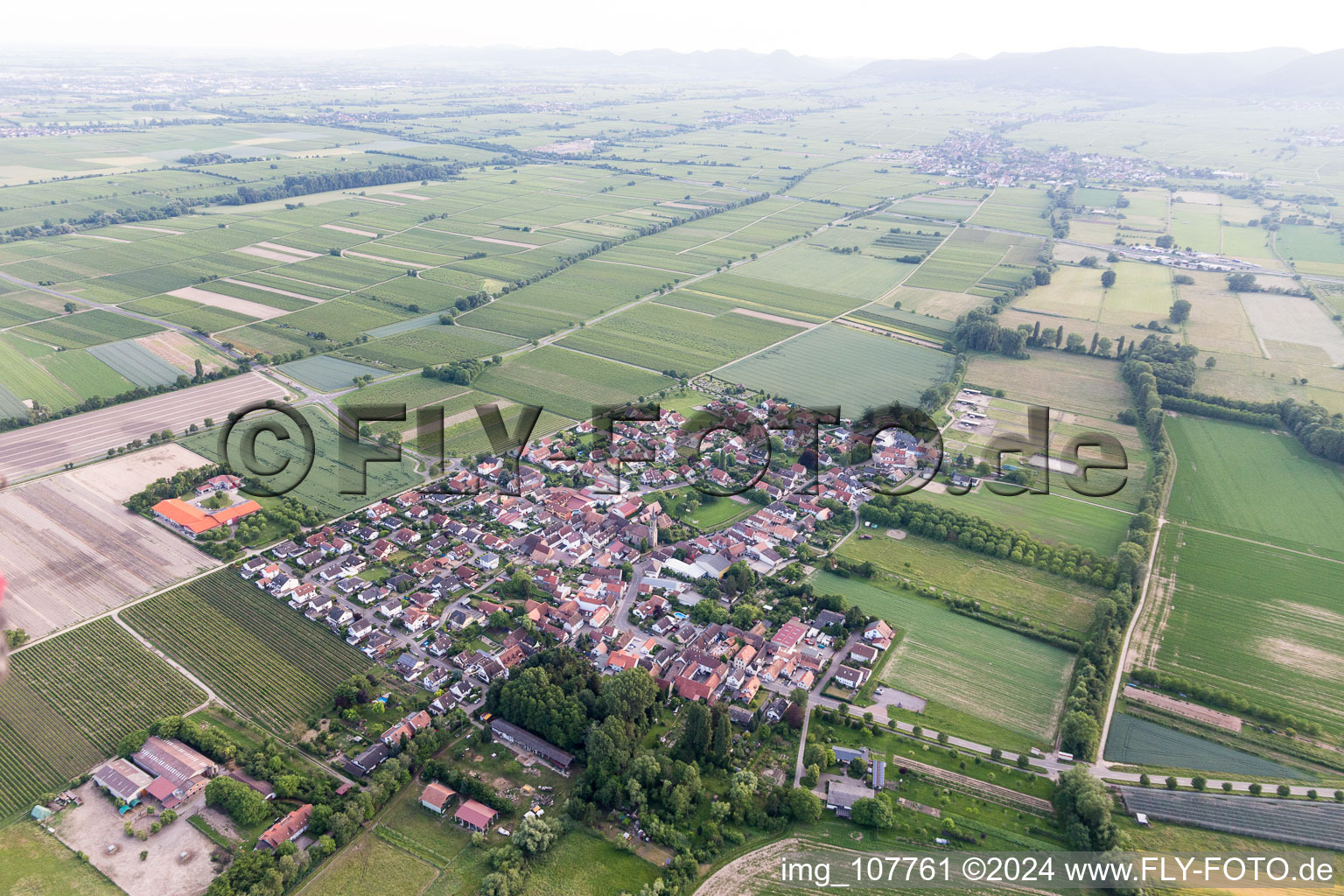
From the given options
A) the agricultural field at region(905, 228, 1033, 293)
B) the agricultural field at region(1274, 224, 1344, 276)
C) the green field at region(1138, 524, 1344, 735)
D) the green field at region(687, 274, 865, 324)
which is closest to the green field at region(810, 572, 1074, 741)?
the green field at region(1138, 524, 1344, 735)

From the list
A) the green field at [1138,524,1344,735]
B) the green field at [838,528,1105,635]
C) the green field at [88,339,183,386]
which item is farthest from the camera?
the green field at [88,339,183,386]

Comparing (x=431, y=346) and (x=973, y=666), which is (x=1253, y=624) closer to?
(x=973, y=666)

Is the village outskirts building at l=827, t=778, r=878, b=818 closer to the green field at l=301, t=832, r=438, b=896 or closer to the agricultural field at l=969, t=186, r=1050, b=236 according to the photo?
the green field at l=301, t=832, r=438, b=896

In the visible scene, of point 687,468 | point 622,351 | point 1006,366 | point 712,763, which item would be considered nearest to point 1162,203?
point 1006,366

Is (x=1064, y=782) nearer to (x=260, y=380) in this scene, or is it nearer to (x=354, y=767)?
(x=354, y=767)

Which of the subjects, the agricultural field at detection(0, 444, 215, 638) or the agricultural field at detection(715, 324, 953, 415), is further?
the agricultural field at detection(715, 324, 953, 415)

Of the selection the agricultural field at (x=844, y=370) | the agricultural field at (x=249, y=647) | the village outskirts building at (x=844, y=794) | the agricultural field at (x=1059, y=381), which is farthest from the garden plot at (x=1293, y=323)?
the agricultural field at (x=249, y=647)

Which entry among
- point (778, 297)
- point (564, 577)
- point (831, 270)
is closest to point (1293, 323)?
point (831, 270)
